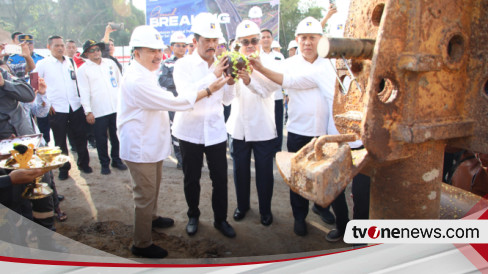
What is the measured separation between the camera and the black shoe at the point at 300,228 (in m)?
3.52

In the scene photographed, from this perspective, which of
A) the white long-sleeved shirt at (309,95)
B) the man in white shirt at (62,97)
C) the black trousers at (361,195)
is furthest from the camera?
the man in white shirt at (62,97)

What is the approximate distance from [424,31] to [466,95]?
32 cm

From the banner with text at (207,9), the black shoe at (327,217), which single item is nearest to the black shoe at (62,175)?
the black shoe at (327,217)

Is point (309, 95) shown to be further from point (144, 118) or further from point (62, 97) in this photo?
point (62, 97)

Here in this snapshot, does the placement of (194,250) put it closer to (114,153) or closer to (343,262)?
(343,262)

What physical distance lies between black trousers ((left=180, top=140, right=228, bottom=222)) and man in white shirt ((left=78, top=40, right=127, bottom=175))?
2.72m

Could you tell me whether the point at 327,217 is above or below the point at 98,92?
below

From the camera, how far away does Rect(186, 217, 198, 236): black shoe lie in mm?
3533

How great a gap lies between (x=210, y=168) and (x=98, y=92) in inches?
119

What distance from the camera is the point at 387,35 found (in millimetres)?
1018

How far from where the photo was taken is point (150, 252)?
9.87 feet

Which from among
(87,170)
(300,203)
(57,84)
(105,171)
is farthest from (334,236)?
(57,84)

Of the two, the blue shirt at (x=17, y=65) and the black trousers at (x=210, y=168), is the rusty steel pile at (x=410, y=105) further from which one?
the blue shirt at (x=17, y=65)

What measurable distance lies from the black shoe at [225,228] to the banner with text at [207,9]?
38.6 ft
